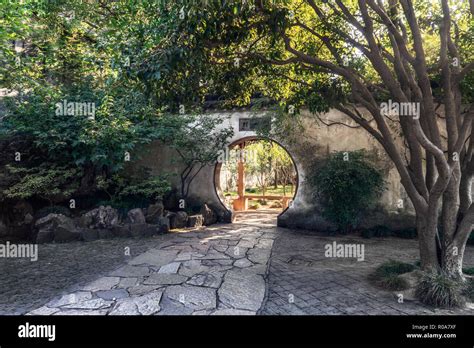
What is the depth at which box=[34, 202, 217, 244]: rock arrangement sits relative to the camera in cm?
755

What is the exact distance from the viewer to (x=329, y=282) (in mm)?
4762

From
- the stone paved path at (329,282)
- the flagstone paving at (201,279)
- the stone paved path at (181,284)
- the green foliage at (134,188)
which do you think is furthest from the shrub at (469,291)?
the green foliage at (134,188)

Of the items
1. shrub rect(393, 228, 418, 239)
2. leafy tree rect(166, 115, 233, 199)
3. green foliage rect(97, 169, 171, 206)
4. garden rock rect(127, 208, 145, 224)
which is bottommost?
shrub rect(393, 228, 418, 239)

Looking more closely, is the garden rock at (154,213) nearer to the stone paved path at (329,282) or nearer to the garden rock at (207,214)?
the garden rock at (207,214)

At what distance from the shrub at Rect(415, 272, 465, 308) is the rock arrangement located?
6249 millimetres

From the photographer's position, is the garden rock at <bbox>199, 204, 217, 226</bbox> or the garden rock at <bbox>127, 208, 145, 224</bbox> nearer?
the garden rock at <bbox>127, 208, 145, 224</bbox>

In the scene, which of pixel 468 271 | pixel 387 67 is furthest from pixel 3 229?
pixel 468 271

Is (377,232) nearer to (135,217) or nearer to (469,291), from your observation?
(469,291)

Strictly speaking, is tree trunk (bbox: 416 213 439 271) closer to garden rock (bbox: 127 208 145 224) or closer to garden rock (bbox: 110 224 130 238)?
garden rock (bbox: 127 208 145 224)

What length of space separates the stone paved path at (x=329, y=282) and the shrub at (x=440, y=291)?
0.12 metres

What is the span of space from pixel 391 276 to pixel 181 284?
10.3 ft

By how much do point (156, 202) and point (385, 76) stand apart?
22.5 ft

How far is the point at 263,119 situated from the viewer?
29.9 ft

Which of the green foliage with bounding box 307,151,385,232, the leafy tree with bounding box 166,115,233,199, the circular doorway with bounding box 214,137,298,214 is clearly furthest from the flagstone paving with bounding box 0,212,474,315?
the circular doorway with bounding box 214,137,298,214
